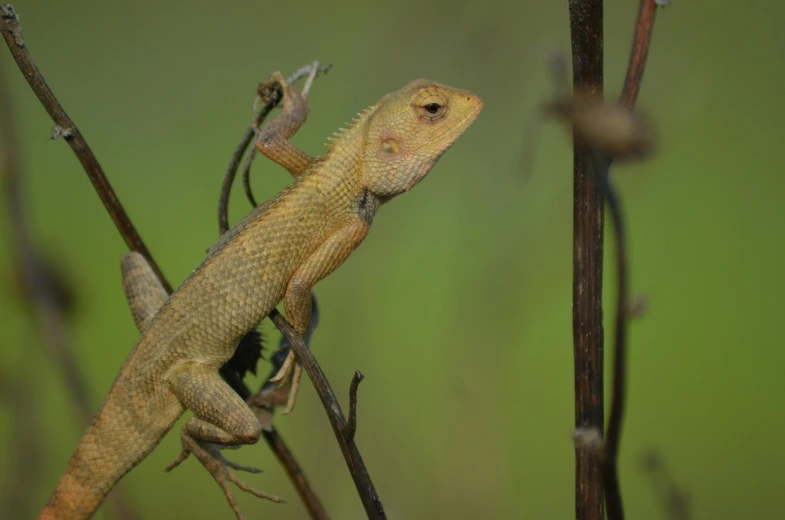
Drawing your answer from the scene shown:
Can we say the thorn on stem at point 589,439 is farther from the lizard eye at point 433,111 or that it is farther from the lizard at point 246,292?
the lizard eye at point 433,111

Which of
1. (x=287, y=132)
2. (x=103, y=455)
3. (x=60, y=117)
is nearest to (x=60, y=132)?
(x=60, y=117)

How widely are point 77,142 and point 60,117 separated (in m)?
0.06

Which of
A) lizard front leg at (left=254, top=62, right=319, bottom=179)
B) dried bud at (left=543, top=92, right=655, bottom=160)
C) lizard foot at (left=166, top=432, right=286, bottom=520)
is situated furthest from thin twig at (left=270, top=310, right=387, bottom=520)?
lizard front leg at (left=254, top=62, right=319, bottom=179)

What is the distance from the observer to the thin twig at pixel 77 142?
1315 mm

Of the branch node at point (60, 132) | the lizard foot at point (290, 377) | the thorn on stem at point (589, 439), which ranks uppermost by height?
the branch node at point (60, 132)

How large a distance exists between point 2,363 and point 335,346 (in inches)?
52.8

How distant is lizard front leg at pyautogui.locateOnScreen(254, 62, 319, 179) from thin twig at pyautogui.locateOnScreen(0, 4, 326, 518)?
0.58 feet

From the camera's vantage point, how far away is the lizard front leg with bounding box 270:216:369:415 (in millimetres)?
1669

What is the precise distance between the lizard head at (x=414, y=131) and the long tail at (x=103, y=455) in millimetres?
817

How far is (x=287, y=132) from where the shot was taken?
6.34 feet

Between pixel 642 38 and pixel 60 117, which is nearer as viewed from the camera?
pixel 642 38

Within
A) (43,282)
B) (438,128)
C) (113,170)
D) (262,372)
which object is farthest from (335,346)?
(113,170)

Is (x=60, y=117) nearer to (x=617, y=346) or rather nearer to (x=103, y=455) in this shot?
(x=103, y=455)

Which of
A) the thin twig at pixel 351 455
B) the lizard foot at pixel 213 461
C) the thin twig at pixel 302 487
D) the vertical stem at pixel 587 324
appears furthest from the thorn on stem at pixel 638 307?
the lizard foot at pixel 213 461
